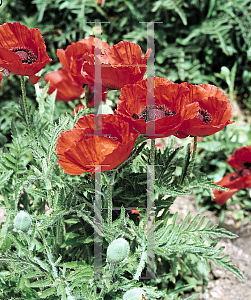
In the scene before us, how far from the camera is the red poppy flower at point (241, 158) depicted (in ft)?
4.68

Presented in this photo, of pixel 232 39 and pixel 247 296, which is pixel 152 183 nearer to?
pixel 247 296

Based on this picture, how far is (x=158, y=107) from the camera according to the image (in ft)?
2.89

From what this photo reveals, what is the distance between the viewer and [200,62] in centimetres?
256

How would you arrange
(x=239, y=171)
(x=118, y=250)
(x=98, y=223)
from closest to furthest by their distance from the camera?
1. (x=118, y=250)
2. (x=98, y=223)
3. (x=239, y=171)

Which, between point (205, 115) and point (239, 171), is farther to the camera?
point (239, 171)

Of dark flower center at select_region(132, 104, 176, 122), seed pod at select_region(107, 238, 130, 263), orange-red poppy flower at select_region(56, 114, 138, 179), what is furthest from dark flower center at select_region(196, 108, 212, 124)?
seed pod at select_region(107, 238, 130, 263)

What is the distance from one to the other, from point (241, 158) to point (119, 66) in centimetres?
84

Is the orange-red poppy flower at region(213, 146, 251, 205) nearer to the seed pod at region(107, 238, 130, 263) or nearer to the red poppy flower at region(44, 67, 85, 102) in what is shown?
the red poppy flower at region(44, 67, 85, 102)

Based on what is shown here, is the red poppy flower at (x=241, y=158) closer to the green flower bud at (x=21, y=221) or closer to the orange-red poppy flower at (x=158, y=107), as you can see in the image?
the orange-red poppy flower at (x=158, y=107)

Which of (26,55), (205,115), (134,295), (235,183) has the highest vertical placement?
(26,55)

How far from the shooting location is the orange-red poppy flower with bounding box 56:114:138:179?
721 millimetres

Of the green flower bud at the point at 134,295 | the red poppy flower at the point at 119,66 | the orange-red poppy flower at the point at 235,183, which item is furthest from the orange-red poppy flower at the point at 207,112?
the orange-red poppy flower at the point at 235,183

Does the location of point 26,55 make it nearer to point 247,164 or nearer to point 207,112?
point 207,112

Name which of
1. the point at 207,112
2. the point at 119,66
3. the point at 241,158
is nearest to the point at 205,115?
the point at 207,112
